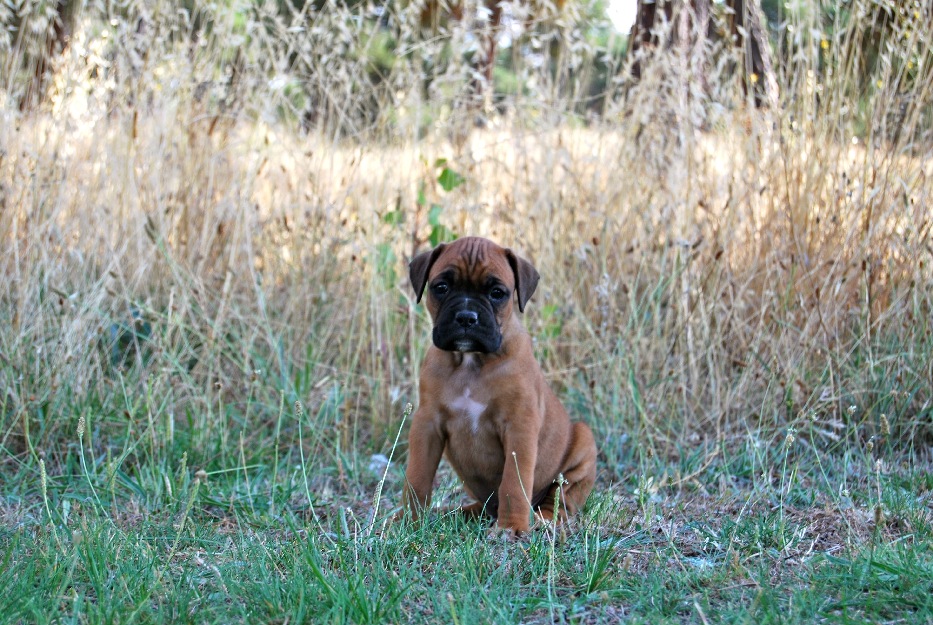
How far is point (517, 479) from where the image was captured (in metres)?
3.69

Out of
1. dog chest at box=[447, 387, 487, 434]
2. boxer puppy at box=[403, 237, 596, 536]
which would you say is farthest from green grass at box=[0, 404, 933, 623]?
dog chest at box=[447, 387, 487, 434]

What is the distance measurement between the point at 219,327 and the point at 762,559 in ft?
10.7

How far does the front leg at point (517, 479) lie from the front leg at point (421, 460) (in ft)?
0.95

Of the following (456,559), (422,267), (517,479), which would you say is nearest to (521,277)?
(422,267)

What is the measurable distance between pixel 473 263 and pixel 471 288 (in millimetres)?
102

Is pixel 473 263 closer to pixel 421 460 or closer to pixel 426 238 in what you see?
pixel 421 460

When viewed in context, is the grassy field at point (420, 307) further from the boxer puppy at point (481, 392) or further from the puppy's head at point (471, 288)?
the puppy's head at point (471, 288)

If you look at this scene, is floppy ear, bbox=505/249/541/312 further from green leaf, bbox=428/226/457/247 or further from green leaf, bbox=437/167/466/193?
green leaf, bbox=437/167/466/193

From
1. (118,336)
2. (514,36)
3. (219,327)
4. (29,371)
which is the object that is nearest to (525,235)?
(514,36)

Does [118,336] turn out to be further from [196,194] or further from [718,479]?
[718,479]

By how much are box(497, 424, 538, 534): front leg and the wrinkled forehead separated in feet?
2.03

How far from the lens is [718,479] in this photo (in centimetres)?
467

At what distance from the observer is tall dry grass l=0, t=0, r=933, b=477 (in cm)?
507

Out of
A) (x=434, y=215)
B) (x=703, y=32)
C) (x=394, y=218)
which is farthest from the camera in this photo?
(x=703, y=32)
